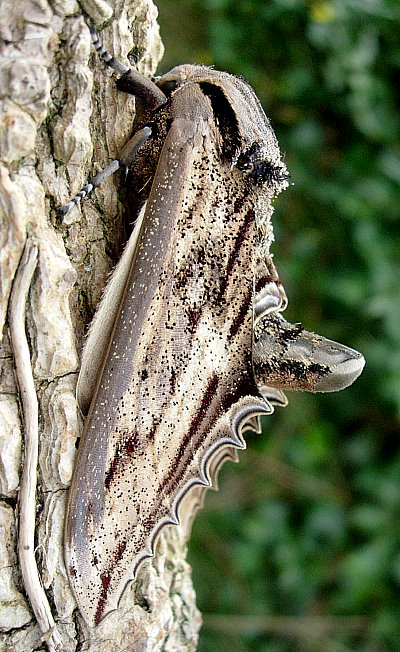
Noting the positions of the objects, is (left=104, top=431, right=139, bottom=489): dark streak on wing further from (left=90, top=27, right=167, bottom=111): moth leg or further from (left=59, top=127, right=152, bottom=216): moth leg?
(left=90, top=27, right=167, bottom=111): moth leg

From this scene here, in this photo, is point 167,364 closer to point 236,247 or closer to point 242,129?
point 236,247

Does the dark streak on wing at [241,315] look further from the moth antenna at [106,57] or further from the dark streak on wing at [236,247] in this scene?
the moth antenna at [106,57]

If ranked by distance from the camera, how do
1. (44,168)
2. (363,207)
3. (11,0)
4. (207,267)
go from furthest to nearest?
(363,207) → (207,267) → (44,168) → (11,0)

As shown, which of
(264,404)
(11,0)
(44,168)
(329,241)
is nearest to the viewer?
(11,0)

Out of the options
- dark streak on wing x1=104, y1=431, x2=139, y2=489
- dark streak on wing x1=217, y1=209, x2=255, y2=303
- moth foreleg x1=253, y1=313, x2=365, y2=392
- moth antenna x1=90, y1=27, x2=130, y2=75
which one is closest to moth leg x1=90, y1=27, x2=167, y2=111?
moth antenna x1=90, y1=27, x2=130, y2=75

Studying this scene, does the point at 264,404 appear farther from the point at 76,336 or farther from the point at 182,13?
the point at 182,13

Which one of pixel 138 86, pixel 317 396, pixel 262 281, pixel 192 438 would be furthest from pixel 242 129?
pixel 317 396

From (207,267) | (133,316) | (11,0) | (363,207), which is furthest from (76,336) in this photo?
(363,207)

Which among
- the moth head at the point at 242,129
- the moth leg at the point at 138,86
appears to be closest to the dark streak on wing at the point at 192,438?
the moth head at the point at 242,129
